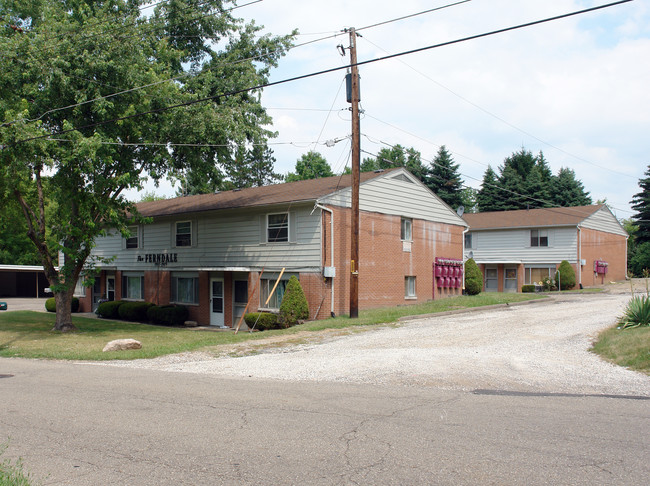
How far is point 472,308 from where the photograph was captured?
24.6 metres

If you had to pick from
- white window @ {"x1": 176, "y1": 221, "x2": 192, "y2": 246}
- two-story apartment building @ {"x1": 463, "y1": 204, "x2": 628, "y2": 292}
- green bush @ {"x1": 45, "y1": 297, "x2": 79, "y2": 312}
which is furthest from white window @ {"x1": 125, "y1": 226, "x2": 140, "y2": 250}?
two-story apartment building @ {"x1": 463, "y1": 204, "x2": 628, "y2": 292}

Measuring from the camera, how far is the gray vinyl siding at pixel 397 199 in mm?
24561

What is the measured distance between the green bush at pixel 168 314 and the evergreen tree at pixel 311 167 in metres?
45.5

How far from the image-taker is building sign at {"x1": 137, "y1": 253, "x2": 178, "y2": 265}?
2956 centimetres

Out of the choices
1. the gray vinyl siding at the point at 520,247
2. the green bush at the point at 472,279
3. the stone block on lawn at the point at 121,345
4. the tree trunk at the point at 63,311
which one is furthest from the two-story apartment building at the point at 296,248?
the gray vinyl siding at the point at 520,247

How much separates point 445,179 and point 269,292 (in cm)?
4369

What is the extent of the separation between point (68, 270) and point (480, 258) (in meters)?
32.2

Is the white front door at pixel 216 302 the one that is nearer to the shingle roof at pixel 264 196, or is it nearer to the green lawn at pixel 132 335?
the green lawn at pixel 132 335

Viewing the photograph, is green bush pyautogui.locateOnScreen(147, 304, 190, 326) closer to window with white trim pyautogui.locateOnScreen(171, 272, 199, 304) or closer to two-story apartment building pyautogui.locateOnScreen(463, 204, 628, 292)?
window with white trim pyautogui.locateOnScreen(171, 272, 199, 304)

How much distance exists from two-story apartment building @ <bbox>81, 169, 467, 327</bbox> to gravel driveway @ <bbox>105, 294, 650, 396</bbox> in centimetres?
514

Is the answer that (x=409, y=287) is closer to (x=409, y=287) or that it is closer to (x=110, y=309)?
(x=409, y=287)

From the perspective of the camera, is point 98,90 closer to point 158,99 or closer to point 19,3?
point 158,99

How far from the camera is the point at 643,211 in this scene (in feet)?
192

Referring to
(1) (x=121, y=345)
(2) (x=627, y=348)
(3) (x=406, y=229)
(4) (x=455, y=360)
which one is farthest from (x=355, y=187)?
(2) (x=627, y=348)
